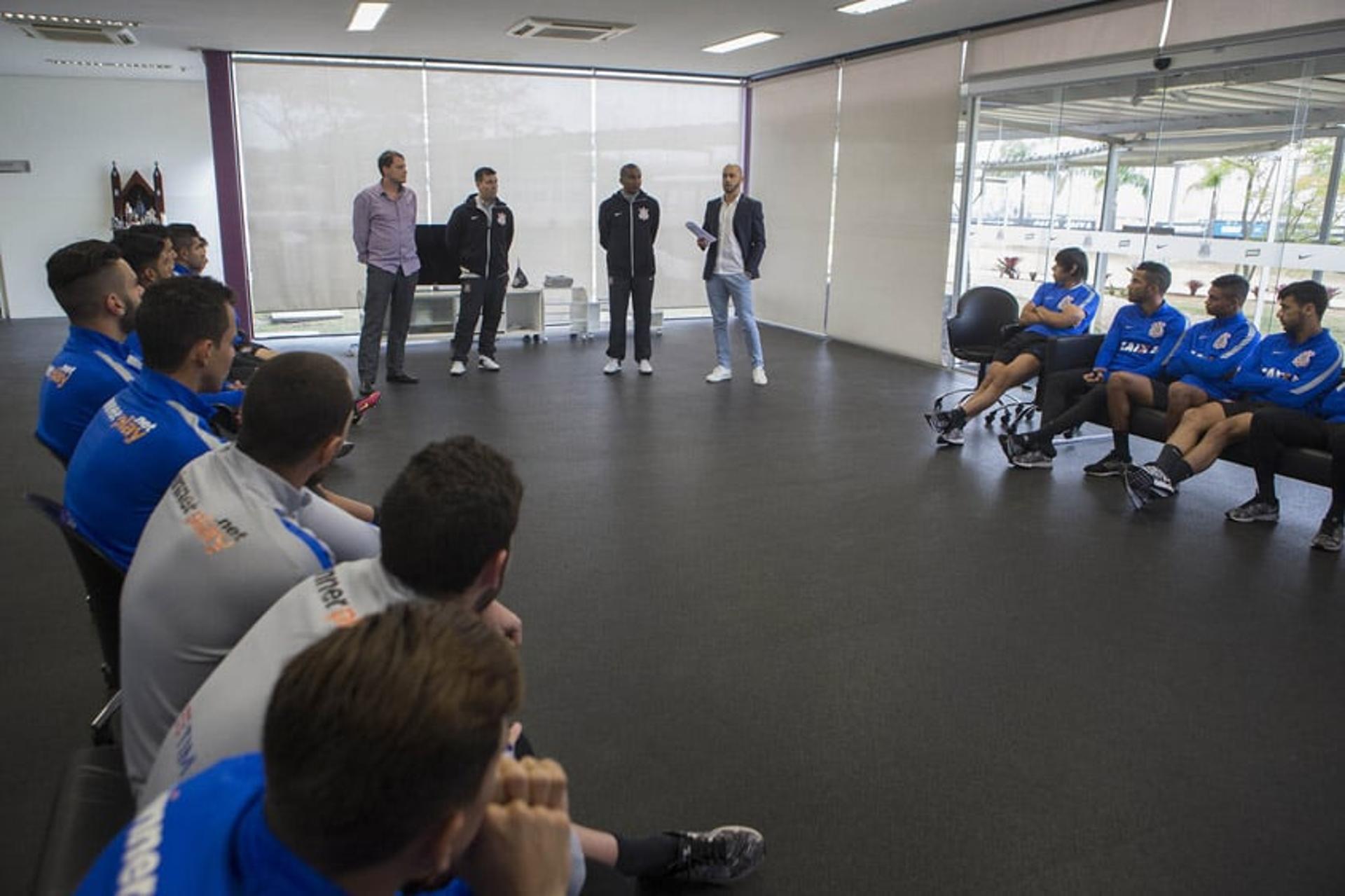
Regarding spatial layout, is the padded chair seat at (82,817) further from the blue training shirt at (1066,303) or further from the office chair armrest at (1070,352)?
the blue training shirt at (1066,303)

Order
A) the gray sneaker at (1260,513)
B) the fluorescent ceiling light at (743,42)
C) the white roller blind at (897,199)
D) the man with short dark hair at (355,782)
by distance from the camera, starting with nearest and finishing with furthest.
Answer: the man with short dark hair at (355,782), the gray sneaker at (1260,513), the fluorescent ceiling light at (743,42), the white roller blind at (897,199)

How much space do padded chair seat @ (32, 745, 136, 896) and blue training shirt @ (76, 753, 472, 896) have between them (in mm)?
343

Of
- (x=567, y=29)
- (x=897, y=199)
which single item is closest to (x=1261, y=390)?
(x=897, y=199)

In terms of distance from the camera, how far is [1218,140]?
5895mm

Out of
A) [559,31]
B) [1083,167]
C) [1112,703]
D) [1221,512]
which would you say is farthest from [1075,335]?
[559,31]

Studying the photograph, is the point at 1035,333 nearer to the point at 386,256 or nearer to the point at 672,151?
the point at 386,256

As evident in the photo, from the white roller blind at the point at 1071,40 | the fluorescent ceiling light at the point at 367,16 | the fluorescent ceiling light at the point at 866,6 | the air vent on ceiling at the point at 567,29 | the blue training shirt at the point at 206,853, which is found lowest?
the blue training shirt at the point at 206,853

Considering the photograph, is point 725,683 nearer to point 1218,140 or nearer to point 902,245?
point 1218,140

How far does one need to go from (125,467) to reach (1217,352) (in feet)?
15.8

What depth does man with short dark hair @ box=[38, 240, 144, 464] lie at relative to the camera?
9.16 feet

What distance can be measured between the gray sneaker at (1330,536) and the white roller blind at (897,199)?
4.41 m

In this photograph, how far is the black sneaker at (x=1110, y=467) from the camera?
5.21 meters

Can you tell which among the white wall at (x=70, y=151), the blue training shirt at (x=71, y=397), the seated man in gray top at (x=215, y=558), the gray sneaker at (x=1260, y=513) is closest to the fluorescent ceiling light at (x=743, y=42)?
the gray sneaker at (x=1260, y=513)

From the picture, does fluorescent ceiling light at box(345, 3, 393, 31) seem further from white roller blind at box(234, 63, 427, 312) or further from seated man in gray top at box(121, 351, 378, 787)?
seated man in gray top at box(121, 351, 378, 787)
